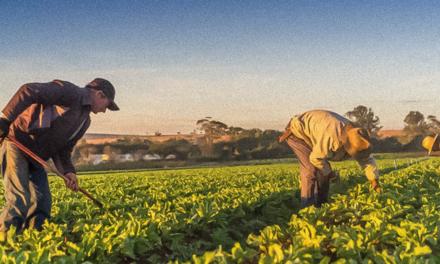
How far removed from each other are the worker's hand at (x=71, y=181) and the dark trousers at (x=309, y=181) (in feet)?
11.1

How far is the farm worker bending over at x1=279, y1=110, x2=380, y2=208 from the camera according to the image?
6852mm

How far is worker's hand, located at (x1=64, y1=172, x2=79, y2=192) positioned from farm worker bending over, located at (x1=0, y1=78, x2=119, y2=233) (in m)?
0.01

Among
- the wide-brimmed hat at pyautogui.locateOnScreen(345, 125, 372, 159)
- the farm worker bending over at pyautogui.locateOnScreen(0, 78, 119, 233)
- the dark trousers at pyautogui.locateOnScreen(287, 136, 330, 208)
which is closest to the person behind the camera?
the farm worker bending over at pyautogui.locateOnScreen(0, 78, 119, 233)

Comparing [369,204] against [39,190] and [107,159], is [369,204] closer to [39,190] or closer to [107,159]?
[39,190]

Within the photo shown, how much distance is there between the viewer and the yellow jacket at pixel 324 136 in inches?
272

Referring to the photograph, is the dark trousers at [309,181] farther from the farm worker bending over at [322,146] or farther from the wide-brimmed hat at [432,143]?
the wide-brimmed hat at [432,143]

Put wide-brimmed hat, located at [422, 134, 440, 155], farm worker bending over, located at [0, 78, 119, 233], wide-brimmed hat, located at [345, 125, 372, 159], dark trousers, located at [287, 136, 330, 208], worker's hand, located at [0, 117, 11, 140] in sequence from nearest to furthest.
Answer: worker's hand, located at [0, 117, 11, 140], farm worker bending over, located at [0, 78, 119, 233], wide-brimmed hat, located at [345, 125, 372, 159], dark trousers, located at [287, 136, 330, 208], wide-brimmed hat, located at [422, 134, 440, 155]

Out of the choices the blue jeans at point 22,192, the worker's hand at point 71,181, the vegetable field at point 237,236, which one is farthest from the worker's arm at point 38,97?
the vegetable field at point 237,236

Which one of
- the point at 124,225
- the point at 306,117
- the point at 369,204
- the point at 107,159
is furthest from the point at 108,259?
the point at 107,159

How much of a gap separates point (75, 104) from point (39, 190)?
1208 millimetres

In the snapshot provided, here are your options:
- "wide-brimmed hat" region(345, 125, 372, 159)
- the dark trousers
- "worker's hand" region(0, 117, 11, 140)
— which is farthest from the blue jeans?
"wide-brimmed hat" region(345, 125, 372, 159)

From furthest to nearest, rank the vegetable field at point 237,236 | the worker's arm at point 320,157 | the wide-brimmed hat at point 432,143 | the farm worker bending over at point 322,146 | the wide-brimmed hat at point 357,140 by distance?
1. the wide-brimmed hat at point 432,143
2. the worker's arm at point 320,157
3. the farm worker bending over at point 322,146
4. the wide-brimmed hat at point 357,140
5. the vegetable field at point 237,236

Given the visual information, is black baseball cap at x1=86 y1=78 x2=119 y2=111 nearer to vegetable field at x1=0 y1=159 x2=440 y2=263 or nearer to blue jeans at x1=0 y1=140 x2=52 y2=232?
blue jeans at x1=0 y1=140 x2=52 y2=232

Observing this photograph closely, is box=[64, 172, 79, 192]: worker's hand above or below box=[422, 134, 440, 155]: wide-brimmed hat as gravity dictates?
below
